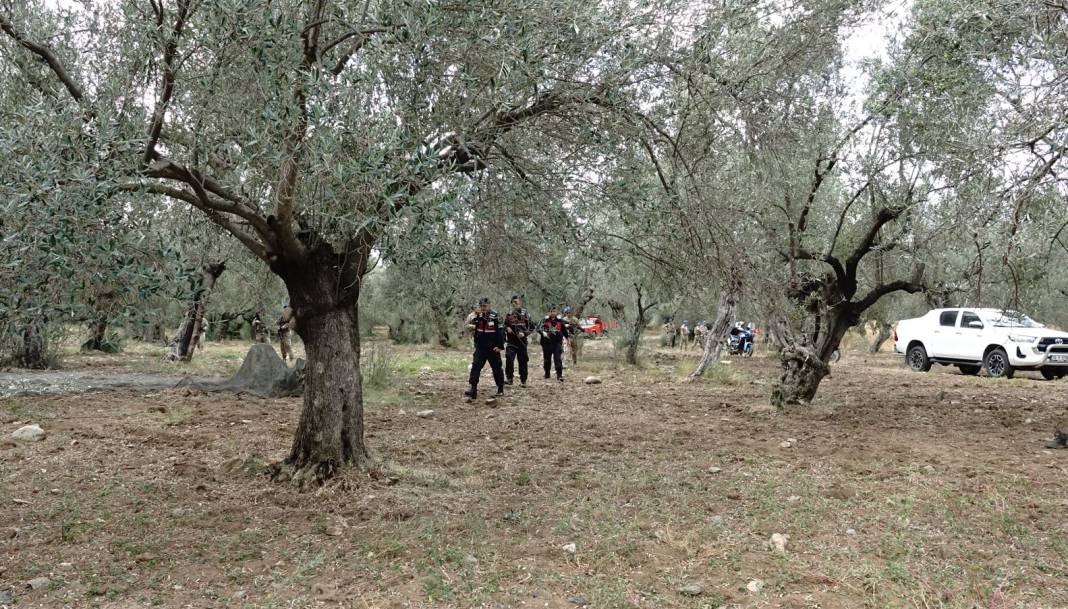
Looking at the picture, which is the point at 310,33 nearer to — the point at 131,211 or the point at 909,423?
the point at 131,211

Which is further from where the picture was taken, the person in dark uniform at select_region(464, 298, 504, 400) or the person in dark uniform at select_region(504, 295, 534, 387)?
the person in dark uniform at select_region(504, 295, 534, 387)

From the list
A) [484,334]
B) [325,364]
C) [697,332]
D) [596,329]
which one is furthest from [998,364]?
[596,329]

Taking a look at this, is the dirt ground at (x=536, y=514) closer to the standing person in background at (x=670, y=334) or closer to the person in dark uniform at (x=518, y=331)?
the person in dark uniform at (x=518, y=331)

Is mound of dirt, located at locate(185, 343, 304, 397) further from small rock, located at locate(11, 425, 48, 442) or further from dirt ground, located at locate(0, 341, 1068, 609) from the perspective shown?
small rock, located at locate(11, 425, 48, 442)

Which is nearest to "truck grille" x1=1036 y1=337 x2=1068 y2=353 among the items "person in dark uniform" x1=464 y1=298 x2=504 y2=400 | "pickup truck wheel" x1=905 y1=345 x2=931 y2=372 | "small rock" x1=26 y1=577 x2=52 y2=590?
"pickup truck wheel" x1=905 y1=345 x2=931 y2=372

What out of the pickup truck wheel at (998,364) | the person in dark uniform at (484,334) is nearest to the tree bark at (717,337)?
the person in dark uniform at (484,334)

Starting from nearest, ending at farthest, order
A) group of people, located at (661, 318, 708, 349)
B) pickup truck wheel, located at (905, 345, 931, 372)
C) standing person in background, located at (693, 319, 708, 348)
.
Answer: pickup truck wheel, located at (905, 345, 931, 372)
standing person in background, located at (693, 319, 708, 348)
group of people, located at (661, 318, 708, 349)

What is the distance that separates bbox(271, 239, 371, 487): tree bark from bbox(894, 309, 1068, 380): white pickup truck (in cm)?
1516

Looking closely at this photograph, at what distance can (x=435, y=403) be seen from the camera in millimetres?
11805

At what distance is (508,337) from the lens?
14211 millimetres

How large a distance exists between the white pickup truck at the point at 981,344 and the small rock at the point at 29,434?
57.8 feet

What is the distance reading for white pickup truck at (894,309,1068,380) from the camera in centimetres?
1712

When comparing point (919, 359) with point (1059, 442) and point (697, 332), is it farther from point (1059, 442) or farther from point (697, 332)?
point (1059, 442)

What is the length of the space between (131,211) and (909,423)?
1011 cm
